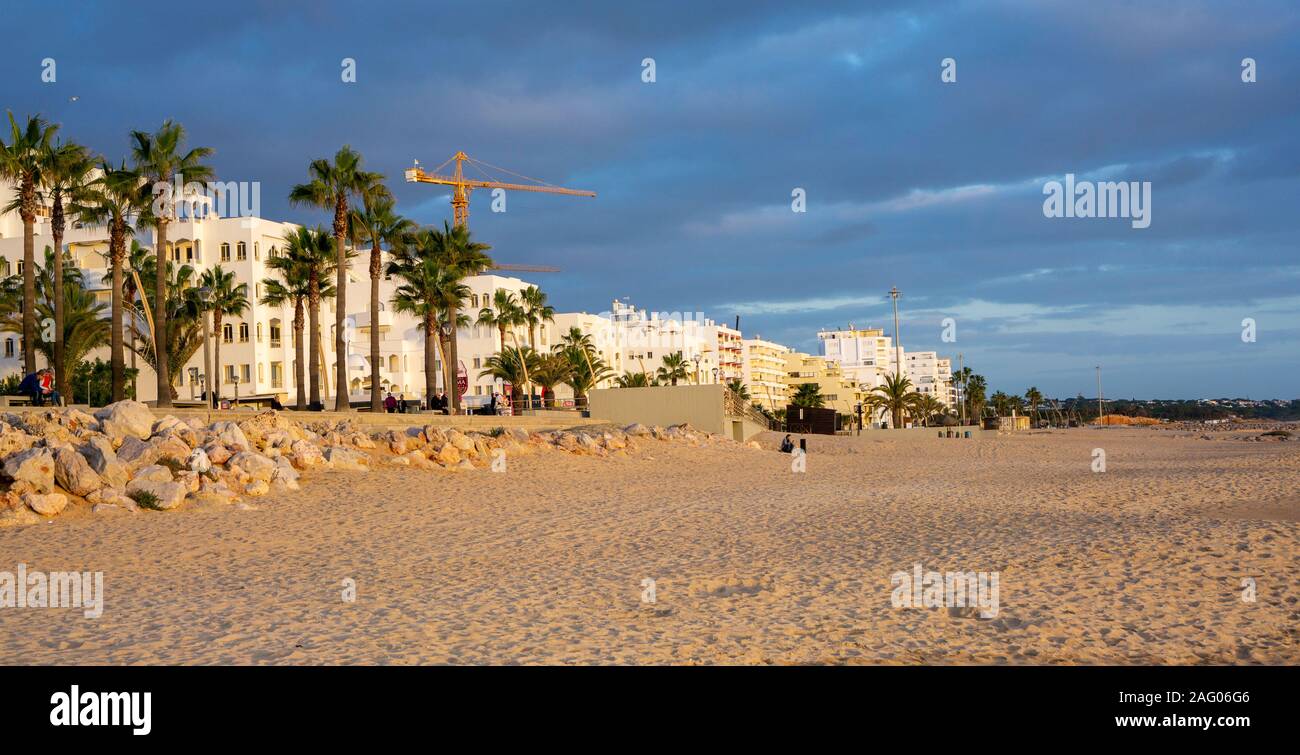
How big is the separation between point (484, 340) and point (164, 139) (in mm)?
53350

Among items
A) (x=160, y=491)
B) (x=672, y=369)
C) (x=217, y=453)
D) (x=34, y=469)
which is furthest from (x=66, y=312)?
(x=672, y=369)

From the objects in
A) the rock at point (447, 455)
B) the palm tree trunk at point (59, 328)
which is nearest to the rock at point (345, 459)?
the rock at point (447, 455)

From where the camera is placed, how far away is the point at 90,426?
21.3 m

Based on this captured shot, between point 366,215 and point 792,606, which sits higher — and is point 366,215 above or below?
above

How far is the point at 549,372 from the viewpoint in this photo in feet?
245

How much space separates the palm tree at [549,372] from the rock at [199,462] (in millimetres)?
49706

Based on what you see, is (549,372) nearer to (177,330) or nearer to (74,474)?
(177,330)

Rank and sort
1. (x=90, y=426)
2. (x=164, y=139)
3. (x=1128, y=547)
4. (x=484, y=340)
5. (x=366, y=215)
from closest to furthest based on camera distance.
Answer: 1. (x=1128, y=547)
2. (x=90, y=426)
3. (x=164, y=139)
4. (x=366, y=215)
5. (x=484, y=340)

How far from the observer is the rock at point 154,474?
1789 centimetres

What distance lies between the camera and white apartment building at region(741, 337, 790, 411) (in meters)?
167

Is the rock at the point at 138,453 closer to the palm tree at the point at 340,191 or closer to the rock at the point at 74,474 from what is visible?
the rock at the point at 74,474

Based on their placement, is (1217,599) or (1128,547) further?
(1128,547)
